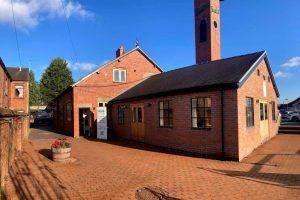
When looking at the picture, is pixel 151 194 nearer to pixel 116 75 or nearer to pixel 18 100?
pixel 116 75

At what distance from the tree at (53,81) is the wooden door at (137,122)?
36.4 m

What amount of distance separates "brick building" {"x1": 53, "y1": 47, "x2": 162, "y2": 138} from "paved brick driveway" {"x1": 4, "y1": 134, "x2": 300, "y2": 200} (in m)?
9.91

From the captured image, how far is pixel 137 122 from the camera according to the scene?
18.6m

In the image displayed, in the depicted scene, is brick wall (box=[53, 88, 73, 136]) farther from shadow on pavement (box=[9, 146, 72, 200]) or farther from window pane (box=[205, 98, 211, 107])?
window pane (box=[205, 98, 211, 107])

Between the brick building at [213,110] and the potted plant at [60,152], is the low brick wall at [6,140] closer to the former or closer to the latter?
the potted plant at [60,152]

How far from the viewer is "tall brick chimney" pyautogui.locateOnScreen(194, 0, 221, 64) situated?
29188mm

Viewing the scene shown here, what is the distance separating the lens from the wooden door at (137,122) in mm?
17859

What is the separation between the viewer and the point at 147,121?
17.1 meters

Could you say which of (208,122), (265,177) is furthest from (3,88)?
(265,177)

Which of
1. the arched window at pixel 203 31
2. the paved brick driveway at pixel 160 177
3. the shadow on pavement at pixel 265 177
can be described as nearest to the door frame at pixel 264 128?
the paved brick driveway at pixel 160 177

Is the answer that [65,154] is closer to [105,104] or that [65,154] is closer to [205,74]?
[205,74]

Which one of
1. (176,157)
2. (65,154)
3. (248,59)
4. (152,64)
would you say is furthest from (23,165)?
(152,64)

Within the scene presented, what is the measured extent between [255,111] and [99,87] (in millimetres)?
13153

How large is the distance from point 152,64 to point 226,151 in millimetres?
16178
